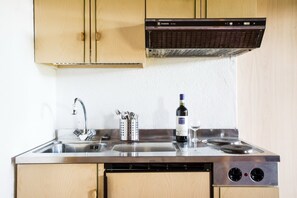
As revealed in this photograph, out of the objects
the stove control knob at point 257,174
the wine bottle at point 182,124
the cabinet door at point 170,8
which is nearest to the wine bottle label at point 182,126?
the wine bottle at point 182,124

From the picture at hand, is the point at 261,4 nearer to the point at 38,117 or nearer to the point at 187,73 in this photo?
the point at 187,73

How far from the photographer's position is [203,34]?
1.78m

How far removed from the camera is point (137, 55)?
6.18 ft

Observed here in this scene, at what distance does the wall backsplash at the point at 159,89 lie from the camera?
7.32 feet

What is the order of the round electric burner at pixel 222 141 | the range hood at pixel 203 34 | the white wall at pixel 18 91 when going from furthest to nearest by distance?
the round electric burner at pixel 222 141 < the range hood at pixel 203 34 < the white wall at pixel 18 91

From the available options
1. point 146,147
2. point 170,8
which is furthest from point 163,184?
point 170,8

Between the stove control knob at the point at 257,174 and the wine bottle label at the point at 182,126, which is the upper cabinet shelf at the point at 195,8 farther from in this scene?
the stove control knob at the point at 257,174

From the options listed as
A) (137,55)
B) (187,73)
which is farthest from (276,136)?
(137,55)

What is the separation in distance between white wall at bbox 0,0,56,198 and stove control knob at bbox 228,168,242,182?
3.81ft

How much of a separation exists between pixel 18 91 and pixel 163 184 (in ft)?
3.09

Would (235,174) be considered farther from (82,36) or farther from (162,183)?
(82,36)

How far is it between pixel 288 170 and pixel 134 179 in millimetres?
1340

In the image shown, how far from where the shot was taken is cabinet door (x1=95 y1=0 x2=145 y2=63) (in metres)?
1.89

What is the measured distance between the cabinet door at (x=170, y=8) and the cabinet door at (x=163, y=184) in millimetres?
1004
